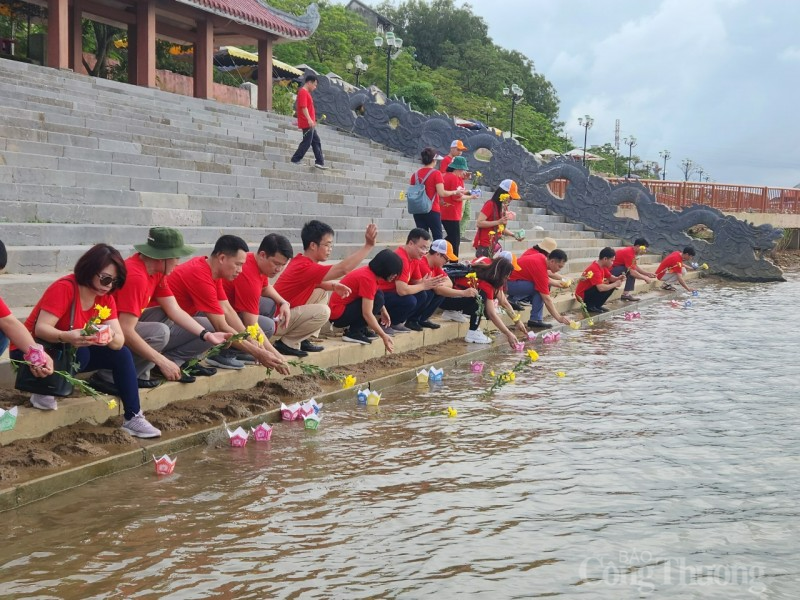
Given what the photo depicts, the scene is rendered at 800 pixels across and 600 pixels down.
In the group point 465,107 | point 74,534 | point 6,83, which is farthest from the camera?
point 465,107

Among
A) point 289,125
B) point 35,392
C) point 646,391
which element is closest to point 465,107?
point 289,125

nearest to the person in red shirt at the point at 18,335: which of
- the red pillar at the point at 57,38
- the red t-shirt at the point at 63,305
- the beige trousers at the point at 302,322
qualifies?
the red t-shirt at the point at 63,305

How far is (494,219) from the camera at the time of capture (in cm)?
1127

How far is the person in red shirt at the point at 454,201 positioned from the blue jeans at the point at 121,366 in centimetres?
668

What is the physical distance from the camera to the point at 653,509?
428 cm

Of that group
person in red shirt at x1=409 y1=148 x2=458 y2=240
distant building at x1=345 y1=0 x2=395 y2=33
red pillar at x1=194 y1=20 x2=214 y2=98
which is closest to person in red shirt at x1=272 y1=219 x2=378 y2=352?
person in red shirt at x1=409 y1=148 x2=458 y2=240

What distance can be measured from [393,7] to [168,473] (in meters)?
66.7

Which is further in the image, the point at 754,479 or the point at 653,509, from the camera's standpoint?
the point at 754,479

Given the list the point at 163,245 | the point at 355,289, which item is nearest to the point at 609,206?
the point at 355,289

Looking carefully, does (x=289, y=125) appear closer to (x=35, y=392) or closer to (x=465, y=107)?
(x=35, y=392)

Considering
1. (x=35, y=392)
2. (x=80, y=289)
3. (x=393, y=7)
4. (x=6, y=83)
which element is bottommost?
(x=35, y=392)

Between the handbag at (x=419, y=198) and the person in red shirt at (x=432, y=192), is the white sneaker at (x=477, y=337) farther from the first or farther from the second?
the handbag at (x=419, y=198)

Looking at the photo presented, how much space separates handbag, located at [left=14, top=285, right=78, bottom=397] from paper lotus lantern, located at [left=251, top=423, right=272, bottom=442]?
3.88ft

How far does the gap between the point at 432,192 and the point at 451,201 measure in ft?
1.80
